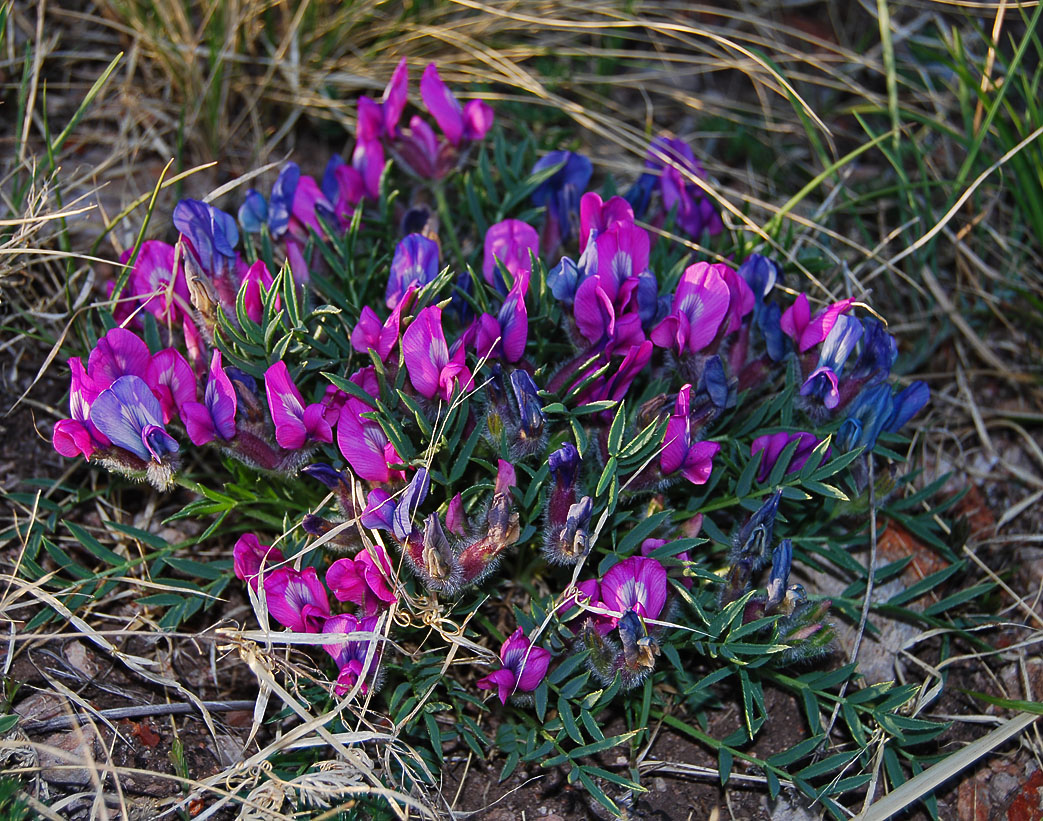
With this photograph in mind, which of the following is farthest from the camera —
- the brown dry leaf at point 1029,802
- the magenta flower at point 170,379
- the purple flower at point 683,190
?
the purple flower at point 683,190

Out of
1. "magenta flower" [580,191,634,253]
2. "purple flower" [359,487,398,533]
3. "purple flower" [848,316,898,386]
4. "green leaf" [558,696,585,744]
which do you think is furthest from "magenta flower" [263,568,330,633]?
"purple flower" [848,316,898,386]

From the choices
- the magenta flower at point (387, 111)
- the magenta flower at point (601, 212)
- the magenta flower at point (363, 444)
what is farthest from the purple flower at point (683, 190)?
the magenta flower at point (363, 444)

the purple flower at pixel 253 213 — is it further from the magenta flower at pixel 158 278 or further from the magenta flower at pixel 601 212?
the magenta flower at pixel 601 212

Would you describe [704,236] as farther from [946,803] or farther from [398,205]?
[946,803]

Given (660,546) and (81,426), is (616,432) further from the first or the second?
(81,426)

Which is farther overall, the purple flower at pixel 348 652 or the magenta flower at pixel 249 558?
the magenta flower at pixel 249 558

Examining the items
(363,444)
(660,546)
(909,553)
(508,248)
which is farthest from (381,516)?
(909,553)
